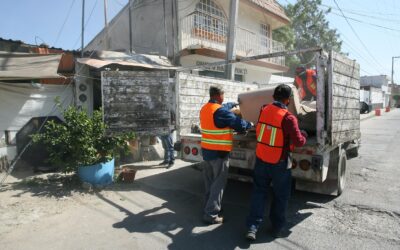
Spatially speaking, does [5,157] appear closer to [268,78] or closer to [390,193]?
[390,193]

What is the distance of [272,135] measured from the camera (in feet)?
11.8

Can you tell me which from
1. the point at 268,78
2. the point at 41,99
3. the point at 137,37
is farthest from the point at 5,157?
the point at 268,78

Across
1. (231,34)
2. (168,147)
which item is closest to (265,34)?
(231,34)

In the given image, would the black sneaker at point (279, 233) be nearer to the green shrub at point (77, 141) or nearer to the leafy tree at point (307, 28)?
the green shrub at point (77, 141)

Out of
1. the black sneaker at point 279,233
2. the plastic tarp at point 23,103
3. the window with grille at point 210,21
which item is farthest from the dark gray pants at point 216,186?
the window with grille at point 210,21

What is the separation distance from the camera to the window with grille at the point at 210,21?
13.6 metres

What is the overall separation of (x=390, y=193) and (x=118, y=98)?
4888 millimetres

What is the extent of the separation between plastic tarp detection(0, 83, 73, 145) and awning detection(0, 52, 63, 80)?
1.36 feet

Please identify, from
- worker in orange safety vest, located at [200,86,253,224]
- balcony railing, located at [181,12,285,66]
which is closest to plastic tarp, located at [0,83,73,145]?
Result: worker in orange safety vest, located at [200,86,253,224]

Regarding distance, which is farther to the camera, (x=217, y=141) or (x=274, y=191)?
(x=217, y=141)

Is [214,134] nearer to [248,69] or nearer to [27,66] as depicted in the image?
[27,66]

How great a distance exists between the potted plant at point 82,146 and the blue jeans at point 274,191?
3064 mm

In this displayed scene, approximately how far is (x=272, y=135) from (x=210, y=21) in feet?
38.0

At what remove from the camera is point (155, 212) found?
4551 mm
